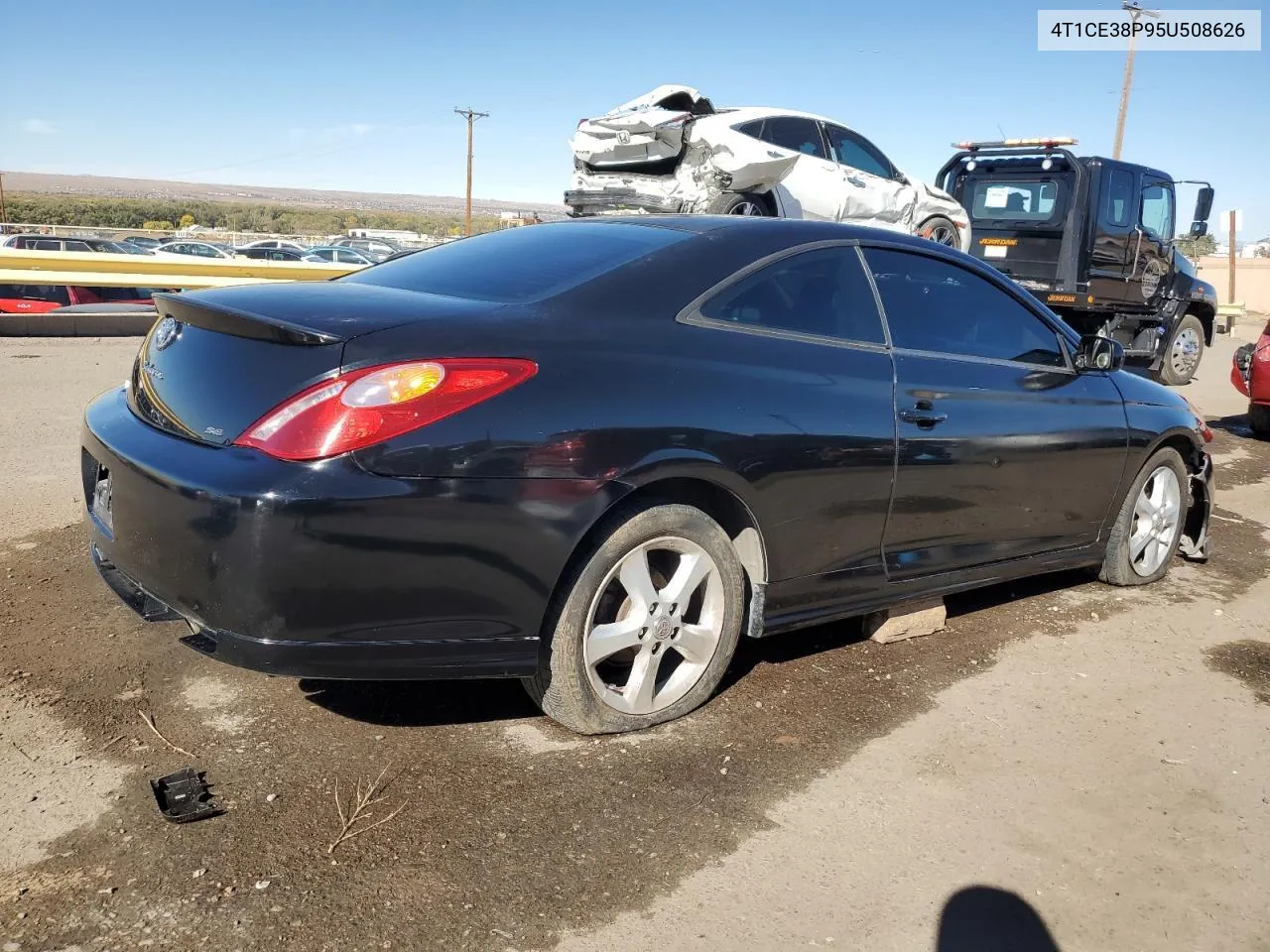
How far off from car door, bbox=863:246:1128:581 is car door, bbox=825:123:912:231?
6.75 m

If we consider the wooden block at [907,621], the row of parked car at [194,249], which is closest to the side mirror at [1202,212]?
the wooden block at [907,621]

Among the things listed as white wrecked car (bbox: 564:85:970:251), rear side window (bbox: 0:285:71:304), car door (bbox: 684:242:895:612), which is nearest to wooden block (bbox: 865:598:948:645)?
car door (bbox: 684:242:895:612)

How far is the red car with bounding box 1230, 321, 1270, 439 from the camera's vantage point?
1013 cm

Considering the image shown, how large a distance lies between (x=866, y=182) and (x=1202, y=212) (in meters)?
5.49

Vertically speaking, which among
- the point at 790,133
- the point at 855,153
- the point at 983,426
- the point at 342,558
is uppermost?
A: the point at 790,133

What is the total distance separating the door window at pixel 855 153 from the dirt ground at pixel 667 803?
7.99 m

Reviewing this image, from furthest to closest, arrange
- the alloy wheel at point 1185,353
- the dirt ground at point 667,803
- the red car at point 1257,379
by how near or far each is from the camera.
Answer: the alloy wheel at point 1185,353 < the red car at point 1257,379 < the dirt ground at point 667,803

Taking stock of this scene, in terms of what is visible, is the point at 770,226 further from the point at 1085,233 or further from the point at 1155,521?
the point at 1085,233

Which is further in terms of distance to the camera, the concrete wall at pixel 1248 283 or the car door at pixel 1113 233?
the concrete wall at pixel 1248 283

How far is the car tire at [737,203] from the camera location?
402 inches

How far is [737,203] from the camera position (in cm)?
1027

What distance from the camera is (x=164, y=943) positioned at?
2.16m

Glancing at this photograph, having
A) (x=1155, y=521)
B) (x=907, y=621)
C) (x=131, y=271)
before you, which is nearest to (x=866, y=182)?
(x=1155, y=521)

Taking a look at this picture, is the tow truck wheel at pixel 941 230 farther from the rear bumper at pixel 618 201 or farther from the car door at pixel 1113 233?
the rear bumper at pixel 618 201
